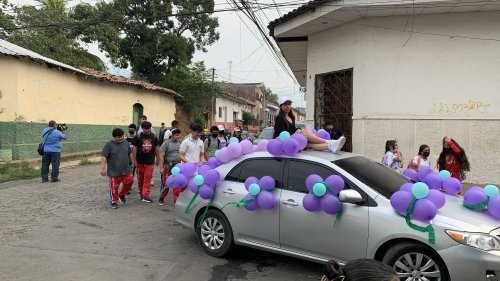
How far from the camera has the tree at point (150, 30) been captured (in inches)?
1095

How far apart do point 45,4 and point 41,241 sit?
21622mm

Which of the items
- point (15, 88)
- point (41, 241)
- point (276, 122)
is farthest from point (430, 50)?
point (15, 88)

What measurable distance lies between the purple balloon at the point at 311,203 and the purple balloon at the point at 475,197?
5.01 ft

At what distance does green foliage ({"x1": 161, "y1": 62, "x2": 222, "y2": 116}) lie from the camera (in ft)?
89.4

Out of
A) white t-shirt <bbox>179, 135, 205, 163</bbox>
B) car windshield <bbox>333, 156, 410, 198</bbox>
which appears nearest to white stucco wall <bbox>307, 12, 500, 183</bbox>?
white t-shirt <bbox>179, 135, 205, 163</bbox>

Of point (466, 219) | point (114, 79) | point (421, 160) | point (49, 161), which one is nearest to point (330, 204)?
point (466, 219)

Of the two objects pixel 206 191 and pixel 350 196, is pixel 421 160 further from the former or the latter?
pixel 206 191

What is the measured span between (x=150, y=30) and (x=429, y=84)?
23658 millimetres

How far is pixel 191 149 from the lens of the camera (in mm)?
7598

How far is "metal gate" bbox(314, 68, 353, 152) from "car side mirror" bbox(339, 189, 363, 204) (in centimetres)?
547

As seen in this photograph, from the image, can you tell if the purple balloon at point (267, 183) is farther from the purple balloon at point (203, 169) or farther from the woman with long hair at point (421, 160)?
the woman with long hair at point (421, 160)

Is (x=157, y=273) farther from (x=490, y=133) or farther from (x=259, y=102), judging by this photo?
(x=259, y=102)

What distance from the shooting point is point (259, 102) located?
197ft

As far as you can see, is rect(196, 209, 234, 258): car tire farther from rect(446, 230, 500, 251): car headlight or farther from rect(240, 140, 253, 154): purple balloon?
rect(446, 230, 500, 251): car headlight
